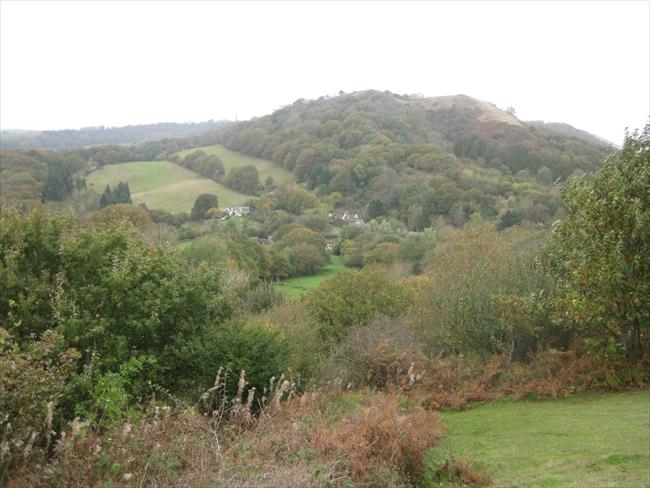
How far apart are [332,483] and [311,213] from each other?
7488 cm

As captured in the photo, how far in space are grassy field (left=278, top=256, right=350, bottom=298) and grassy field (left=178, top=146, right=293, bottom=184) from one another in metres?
38.8

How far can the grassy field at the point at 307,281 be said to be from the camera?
5111 centimetres

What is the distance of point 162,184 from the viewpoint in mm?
95688

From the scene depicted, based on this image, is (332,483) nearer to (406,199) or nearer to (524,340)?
(524,340)

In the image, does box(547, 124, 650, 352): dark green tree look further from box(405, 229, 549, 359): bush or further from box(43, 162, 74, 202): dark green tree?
box(43, 162, 74, 202): dark green tree

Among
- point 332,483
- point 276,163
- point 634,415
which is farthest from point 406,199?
point 332,483

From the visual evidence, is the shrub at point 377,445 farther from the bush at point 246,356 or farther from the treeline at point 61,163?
the treeline at point 61,163

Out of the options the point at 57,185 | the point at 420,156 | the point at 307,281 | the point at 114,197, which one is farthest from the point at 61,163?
the point at 420,156

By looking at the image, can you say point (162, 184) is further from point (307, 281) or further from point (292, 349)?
point (292, 349)

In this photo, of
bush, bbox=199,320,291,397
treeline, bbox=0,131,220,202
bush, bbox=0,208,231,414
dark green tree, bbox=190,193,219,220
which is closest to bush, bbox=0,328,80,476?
bush, bbox=0,208,231,414

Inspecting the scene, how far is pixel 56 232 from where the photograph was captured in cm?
1462

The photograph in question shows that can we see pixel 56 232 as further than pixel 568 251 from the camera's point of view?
Yes

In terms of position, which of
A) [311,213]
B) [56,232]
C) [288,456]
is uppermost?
[56,232]

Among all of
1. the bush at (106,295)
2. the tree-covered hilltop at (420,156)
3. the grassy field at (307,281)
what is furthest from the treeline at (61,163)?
the bush at (106,295)
